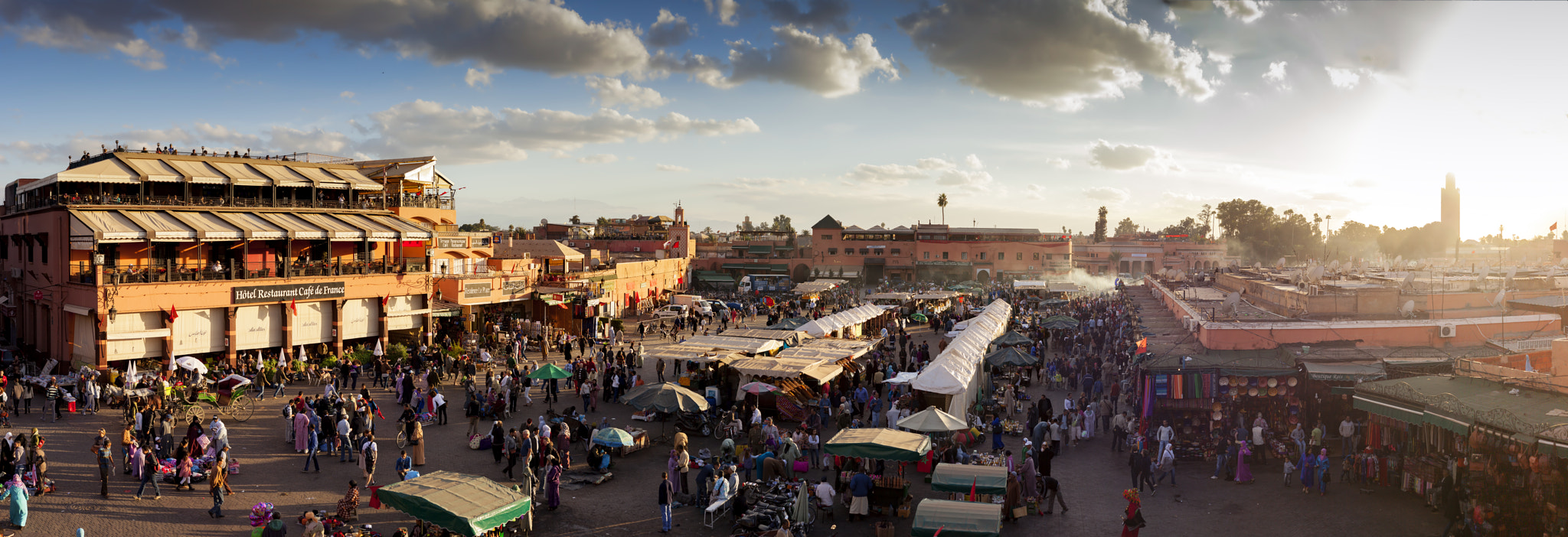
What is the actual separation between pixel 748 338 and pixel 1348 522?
48.1 feet

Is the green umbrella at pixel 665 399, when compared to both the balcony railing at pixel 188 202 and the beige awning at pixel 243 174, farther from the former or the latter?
the balcony railing at pixel 188 202

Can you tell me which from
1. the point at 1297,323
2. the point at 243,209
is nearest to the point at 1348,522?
the point at 1297,323

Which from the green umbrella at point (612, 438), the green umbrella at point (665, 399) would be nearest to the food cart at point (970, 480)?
the green umbrella at point (612, 438)

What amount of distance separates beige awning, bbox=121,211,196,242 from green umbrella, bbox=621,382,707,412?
16469mm

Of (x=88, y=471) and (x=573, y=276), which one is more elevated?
(x=573, y=276)

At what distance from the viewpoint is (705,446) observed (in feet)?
57.7

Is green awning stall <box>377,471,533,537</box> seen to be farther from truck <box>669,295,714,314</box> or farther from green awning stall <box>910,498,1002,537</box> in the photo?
truck <box>669,295,714,314</box>

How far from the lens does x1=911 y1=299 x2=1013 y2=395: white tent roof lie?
16984 millimetres

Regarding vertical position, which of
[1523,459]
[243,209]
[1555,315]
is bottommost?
[1523,459]

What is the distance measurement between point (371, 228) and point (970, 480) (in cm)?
2546

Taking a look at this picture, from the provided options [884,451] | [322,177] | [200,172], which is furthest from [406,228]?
[884,451]

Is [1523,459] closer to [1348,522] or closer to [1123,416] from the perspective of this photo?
[1348,522]

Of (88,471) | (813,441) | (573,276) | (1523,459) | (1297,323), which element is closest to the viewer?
(1523,459)

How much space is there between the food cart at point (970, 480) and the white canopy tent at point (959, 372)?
14.0ft
